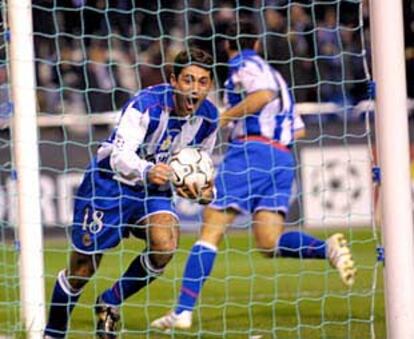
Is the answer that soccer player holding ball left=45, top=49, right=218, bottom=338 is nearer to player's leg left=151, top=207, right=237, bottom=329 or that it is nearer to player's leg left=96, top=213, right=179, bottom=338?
player's leg left=96, top=213, right=179, bottom=338

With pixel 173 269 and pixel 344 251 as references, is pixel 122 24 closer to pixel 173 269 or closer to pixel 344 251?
pixel 173 269

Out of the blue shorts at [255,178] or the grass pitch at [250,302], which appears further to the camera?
the blue shorts at [255,178]

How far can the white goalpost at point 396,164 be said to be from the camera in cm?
585

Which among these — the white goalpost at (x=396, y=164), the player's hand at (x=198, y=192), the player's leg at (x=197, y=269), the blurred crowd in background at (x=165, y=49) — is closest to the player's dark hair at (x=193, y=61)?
the player's hand at (x=198, y=192)

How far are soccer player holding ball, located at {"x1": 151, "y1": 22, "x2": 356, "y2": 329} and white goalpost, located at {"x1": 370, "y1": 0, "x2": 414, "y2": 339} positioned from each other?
6.96 feet

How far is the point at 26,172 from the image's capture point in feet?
22.0

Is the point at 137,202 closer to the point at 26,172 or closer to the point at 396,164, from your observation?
the point at 26,172

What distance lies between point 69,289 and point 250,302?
6.50 feet

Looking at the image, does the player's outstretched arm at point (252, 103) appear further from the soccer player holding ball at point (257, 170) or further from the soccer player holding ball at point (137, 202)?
the soccer player holding ball at point (137, 202)

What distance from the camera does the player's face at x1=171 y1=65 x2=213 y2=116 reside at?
675cm

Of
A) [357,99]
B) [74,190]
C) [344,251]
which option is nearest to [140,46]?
[74,190]

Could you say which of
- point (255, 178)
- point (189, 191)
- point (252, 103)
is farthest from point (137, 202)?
point (255, 178)

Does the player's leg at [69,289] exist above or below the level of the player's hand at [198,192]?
below

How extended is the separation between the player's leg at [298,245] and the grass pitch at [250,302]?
0.13 metres
